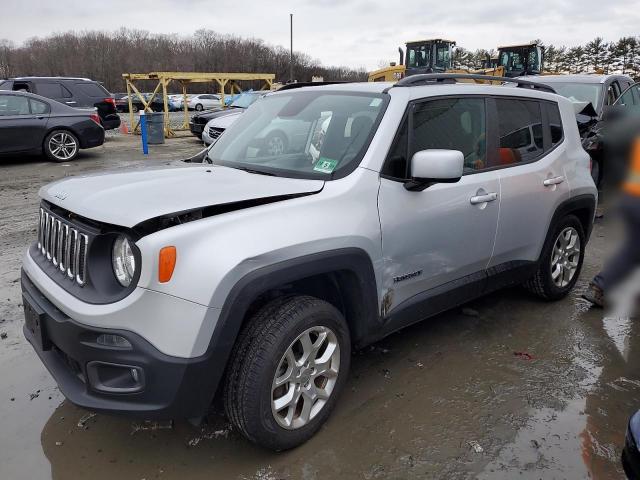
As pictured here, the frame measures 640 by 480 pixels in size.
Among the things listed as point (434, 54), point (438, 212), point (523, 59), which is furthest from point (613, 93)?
point (434, 54)

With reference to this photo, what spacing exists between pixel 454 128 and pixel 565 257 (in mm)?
1806

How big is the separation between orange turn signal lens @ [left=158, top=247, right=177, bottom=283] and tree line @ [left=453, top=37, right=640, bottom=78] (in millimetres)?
19462

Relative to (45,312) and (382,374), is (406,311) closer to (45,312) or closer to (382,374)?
(382,374)

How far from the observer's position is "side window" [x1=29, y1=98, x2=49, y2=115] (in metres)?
11.0

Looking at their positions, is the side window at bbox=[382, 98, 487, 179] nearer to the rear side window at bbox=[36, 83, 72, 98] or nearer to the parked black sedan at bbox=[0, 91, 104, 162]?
the parked black sedan at bbox=[0, 91, 104, 162]

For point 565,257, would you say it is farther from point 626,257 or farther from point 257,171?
point 626,257

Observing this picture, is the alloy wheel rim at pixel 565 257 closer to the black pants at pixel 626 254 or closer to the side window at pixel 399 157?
the side window at pixel 399 157

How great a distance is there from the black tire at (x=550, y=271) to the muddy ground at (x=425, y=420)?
0.31 metres

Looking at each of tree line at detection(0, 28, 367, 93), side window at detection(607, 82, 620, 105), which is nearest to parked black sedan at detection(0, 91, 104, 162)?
side window at detection(607, 82, 620, 105)

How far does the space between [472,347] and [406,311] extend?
926 mm

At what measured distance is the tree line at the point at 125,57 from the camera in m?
84.8

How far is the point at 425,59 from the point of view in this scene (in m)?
19.0

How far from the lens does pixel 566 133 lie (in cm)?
438


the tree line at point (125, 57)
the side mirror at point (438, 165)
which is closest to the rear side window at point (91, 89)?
the side mirror at point (438, 165)
